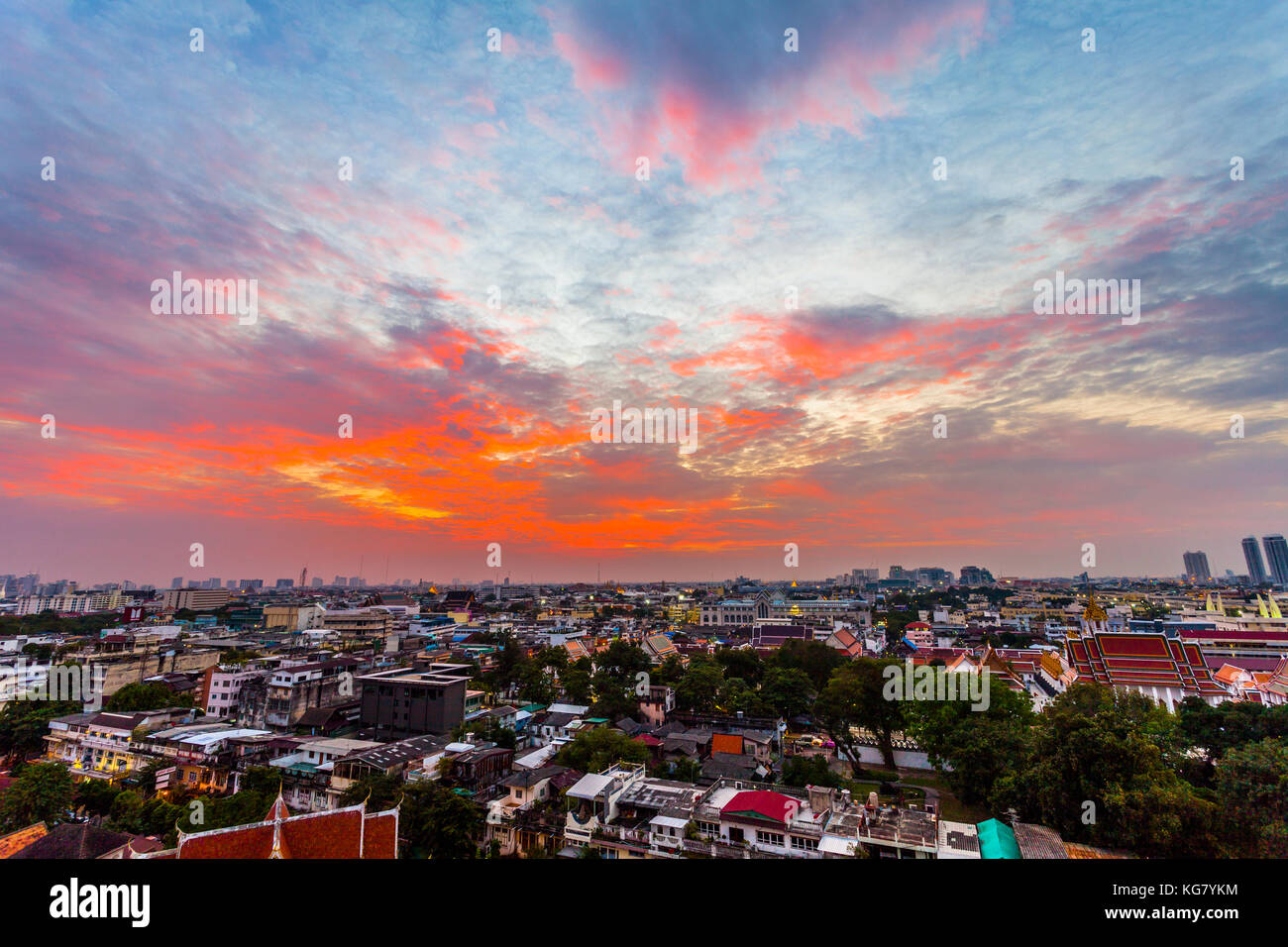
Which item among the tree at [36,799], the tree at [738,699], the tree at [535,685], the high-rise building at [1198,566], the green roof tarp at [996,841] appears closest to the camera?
the green roof tarp at [996,841]

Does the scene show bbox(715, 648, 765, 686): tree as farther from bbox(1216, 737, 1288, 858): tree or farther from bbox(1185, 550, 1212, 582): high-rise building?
bbox(1185, 550, 1212, 582): high-rise building

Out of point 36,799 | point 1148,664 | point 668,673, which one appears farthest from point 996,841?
point 36,799

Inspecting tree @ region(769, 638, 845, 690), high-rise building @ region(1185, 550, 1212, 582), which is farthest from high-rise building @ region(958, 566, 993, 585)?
tree @ region(769, 638, 845, 690)

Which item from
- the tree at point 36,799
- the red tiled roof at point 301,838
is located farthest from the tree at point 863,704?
the tree at point 36,799

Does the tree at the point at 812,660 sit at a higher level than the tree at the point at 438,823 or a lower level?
lower

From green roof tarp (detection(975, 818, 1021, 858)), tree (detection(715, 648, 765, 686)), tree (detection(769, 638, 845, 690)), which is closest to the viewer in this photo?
green roof tarp (detection(975, 818, 1021, 858))

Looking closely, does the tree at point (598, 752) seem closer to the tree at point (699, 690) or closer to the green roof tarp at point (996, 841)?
the tree at point (699, 690)
